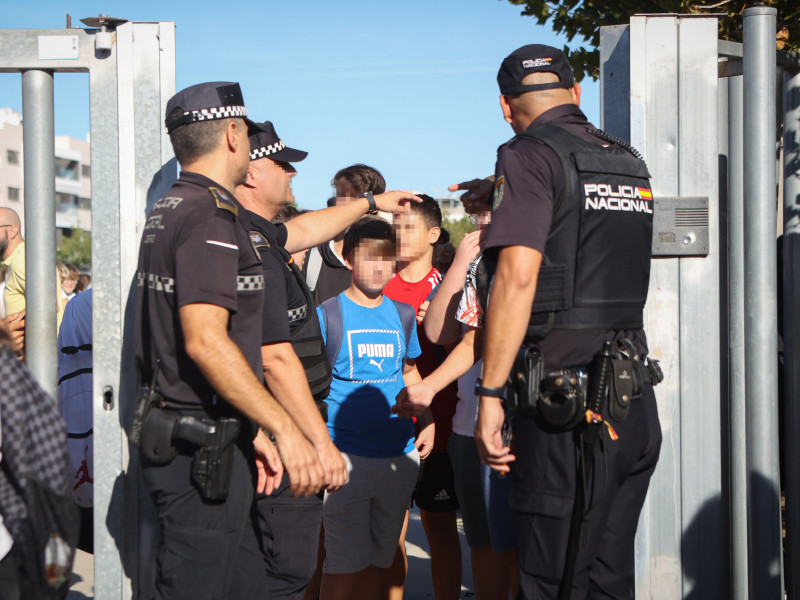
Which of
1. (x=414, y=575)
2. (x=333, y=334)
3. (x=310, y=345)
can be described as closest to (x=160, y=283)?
(x=310, y=345)

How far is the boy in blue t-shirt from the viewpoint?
160 inches

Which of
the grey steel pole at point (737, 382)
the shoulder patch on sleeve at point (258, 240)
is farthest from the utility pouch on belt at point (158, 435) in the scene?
the grey steel pole at point (737, 382)

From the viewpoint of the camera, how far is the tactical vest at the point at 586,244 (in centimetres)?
295

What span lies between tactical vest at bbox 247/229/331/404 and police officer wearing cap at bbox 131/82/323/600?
1.89ft

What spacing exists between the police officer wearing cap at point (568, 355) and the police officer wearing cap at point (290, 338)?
0.67 metres

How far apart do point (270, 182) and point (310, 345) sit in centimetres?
76

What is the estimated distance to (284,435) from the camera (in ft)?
9.20

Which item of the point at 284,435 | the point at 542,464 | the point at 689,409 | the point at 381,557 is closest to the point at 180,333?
the point at 284,435

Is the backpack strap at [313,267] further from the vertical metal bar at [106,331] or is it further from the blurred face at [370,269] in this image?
the vertical metal bar at [106,331]

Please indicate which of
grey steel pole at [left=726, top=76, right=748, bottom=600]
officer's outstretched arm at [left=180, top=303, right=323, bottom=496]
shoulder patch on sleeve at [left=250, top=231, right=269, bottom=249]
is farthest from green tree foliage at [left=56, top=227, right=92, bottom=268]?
→ officer's outstretched arm at [left=180, top=303, right=323, bottom=496]

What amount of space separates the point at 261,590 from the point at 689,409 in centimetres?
204

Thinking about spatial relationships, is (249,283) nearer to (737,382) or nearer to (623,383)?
(623,383)

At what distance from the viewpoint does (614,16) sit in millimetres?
8008

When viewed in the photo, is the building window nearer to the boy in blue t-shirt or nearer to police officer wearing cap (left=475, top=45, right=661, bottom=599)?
the boy in blue t-shirt
